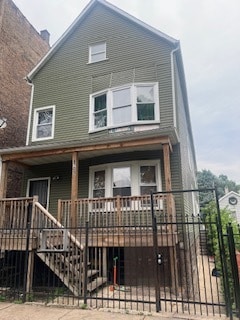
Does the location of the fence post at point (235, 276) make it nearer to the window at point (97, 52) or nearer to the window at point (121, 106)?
the window at point (121, 106)

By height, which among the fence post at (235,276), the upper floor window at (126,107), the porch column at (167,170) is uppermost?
the upper floor window at (126,107)

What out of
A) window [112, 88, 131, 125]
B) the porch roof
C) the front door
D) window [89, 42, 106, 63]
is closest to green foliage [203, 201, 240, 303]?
the porch roof

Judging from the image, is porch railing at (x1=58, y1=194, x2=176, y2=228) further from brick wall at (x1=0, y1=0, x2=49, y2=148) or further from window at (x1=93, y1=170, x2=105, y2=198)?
brick wall at (x1=0, y1=0, x2=49, y2=148)

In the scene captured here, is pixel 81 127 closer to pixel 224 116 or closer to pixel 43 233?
pixel 43 233

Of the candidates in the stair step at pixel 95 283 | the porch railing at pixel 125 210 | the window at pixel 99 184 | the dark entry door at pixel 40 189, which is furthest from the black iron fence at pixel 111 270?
the dark entry door at pixel 40 189

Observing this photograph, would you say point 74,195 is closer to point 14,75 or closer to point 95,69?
point 95,69

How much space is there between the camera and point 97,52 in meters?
12.8

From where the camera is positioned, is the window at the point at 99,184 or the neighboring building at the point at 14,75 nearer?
the window at the point at 99,184

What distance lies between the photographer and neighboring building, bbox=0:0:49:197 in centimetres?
1387

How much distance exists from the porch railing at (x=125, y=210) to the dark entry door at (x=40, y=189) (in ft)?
6.77

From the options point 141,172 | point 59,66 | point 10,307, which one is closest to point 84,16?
point 59,66

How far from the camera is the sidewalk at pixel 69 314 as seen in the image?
529 cm

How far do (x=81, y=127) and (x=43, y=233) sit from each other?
5740 mm

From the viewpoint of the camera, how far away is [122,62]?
11.9m
